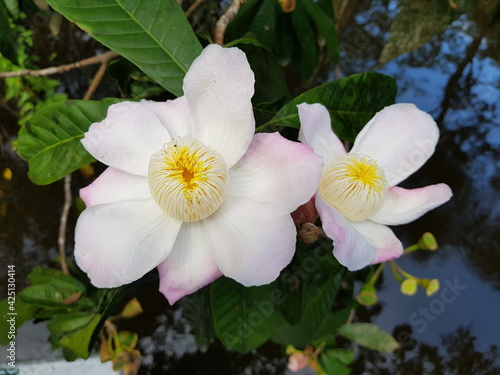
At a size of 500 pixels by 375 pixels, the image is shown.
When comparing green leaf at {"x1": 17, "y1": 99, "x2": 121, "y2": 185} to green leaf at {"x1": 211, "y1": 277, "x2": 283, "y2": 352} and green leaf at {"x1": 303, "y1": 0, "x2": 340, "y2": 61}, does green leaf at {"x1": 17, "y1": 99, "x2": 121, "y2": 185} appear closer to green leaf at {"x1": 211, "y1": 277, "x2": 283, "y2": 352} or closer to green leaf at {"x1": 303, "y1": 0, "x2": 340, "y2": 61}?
green leaf at {"x1": 211, "y1": 277, "x2": 283, "y2": 352}

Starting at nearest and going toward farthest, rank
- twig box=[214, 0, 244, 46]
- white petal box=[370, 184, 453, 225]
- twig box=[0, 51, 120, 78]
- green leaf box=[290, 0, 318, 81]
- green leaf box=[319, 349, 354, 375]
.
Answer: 1. white petal box=[370, 184, 453, 225]
2. twig box=[214, 0, 244, 46]
3. twig box=[0, 51, 120, 78]
4. green leaf box=[290, 0, 318, 81]
5. green leaf box=[319, 349, 354, 375]

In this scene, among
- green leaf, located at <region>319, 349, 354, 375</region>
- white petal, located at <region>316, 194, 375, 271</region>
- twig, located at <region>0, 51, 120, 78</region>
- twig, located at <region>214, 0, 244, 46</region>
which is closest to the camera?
white petal, located at <region>316, 194, 375, 271</region>

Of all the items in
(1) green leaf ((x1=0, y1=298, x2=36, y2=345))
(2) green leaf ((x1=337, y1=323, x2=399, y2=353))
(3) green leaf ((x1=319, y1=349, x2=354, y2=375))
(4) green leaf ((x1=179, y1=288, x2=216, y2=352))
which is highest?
(4) green leaf ((x1=179, y1=288, x2=216, y2=352))

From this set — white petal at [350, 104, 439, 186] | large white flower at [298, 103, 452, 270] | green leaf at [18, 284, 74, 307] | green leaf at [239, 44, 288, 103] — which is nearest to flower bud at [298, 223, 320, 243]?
large white flower at [298, 103, 452, 270]

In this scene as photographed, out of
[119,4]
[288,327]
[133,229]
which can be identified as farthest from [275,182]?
[288,327]

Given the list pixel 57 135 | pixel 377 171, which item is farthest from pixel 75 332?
pixel 377 171

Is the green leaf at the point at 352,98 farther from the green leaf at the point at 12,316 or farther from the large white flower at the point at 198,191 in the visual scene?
the green leaf at the point at 12,316
